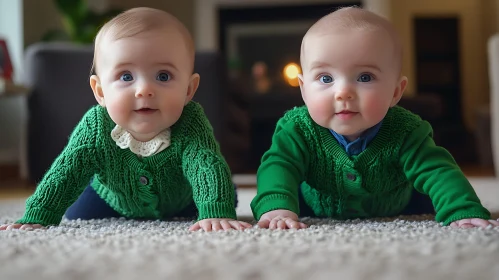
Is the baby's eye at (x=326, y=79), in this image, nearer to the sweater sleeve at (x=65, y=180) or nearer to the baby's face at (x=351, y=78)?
the baby's face at (x=351, y=78)

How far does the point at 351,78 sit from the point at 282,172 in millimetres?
175

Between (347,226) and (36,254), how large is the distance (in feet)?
1.38

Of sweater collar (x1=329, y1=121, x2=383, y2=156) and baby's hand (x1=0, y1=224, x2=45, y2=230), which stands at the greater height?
sweater collar (x1=329, y1=121, x2=383, y2=156)

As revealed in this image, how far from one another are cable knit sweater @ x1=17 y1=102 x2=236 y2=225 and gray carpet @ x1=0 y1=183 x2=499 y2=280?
117 mm

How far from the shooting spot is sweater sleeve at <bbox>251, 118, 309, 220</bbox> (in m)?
0.92

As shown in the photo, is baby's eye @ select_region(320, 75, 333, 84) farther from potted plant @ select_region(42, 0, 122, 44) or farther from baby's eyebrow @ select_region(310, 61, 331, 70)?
potted plant @ select_region(42, 0, 122, 44)

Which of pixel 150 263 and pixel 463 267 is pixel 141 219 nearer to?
pixel 150 263

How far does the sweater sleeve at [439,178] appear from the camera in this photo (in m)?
0.87

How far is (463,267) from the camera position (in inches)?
20.9

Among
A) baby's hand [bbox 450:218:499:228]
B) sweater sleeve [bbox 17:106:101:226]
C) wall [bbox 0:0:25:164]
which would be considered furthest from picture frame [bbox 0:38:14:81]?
baby's hand [bbox 450:218:499:228]

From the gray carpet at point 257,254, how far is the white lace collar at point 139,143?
0.18 metres

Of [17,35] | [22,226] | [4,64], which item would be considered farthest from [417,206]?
[17,35]

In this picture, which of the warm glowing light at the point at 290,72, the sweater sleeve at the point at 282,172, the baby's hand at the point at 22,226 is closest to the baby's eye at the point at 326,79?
the sweater sleeve at the point at 282,172

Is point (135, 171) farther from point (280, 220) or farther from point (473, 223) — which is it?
point (473, 223)
